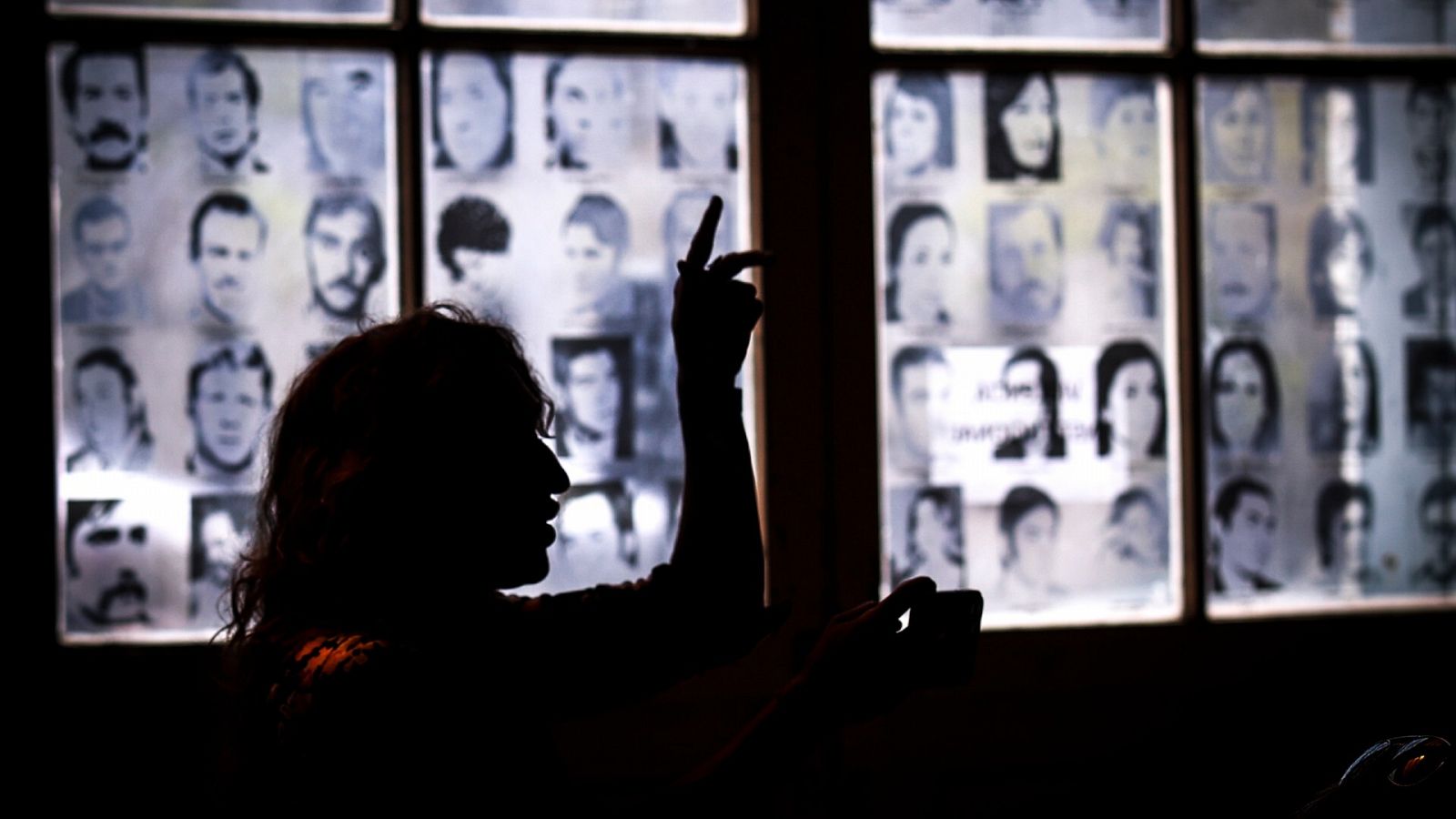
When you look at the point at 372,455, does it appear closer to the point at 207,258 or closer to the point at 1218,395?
the point at 207,258

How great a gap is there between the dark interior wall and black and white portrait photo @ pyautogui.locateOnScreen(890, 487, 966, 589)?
0.06 meters

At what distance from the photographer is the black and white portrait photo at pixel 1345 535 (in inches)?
72.1

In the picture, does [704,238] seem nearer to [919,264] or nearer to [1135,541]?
[919,264]

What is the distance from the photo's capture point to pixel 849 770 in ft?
5.55

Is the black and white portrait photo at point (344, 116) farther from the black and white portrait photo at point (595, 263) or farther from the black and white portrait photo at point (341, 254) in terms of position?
the black and white portrait photo at point (595, 263)

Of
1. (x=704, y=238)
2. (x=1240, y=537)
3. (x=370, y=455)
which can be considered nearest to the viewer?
(x=370, y=455)

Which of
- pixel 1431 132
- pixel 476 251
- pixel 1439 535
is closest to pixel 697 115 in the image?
pixel 476 251

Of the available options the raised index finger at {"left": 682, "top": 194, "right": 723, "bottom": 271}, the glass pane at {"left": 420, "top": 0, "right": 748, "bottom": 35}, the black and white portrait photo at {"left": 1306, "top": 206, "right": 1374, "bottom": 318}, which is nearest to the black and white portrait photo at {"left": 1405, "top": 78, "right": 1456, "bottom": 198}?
the black and white portrait photo at {"left": 1306, "top": 206, "right": 1374, "bottom": 318}

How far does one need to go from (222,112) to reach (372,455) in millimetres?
938

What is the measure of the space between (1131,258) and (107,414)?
5.26 ft

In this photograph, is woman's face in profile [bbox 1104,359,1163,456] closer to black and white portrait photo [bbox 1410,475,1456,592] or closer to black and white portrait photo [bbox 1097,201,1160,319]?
black and white portrait photo [bbox 1097,201,1160,319]

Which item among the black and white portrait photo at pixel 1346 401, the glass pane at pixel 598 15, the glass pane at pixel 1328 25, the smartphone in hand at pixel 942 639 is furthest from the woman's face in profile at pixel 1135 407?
the smartphone in hand at pixel 942 639

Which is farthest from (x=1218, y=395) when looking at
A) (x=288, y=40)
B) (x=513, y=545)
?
(x=288, y=40)

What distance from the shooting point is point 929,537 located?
68.7 inches
